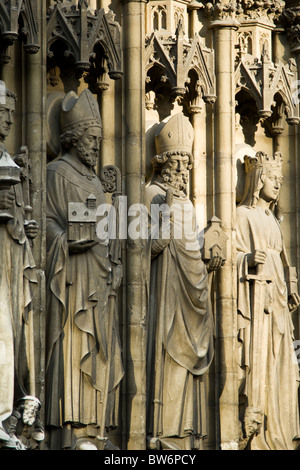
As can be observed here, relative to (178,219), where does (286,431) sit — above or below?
below

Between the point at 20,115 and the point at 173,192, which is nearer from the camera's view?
the point at 20,115

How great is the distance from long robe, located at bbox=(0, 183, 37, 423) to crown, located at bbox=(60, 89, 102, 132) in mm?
1419

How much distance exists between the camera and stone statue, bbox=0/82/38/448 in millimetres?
17625

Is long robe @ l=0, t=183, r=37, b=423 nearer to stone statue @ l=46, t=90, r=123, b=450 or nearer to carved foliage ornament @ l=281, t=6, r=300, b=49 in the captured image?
stone statue @ l=46, t=90, r=123, b=450

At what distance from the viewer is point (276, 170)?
70.6ft

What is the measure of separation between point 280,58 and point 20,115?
433 cm

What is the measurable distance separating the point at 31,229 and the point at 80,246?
0.81 m

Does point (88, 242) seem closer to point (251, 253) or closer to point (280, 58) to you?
point (251, 253)

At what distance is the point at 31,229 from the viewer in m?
18.2

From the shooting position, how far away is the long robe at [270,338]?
69.0 ft
